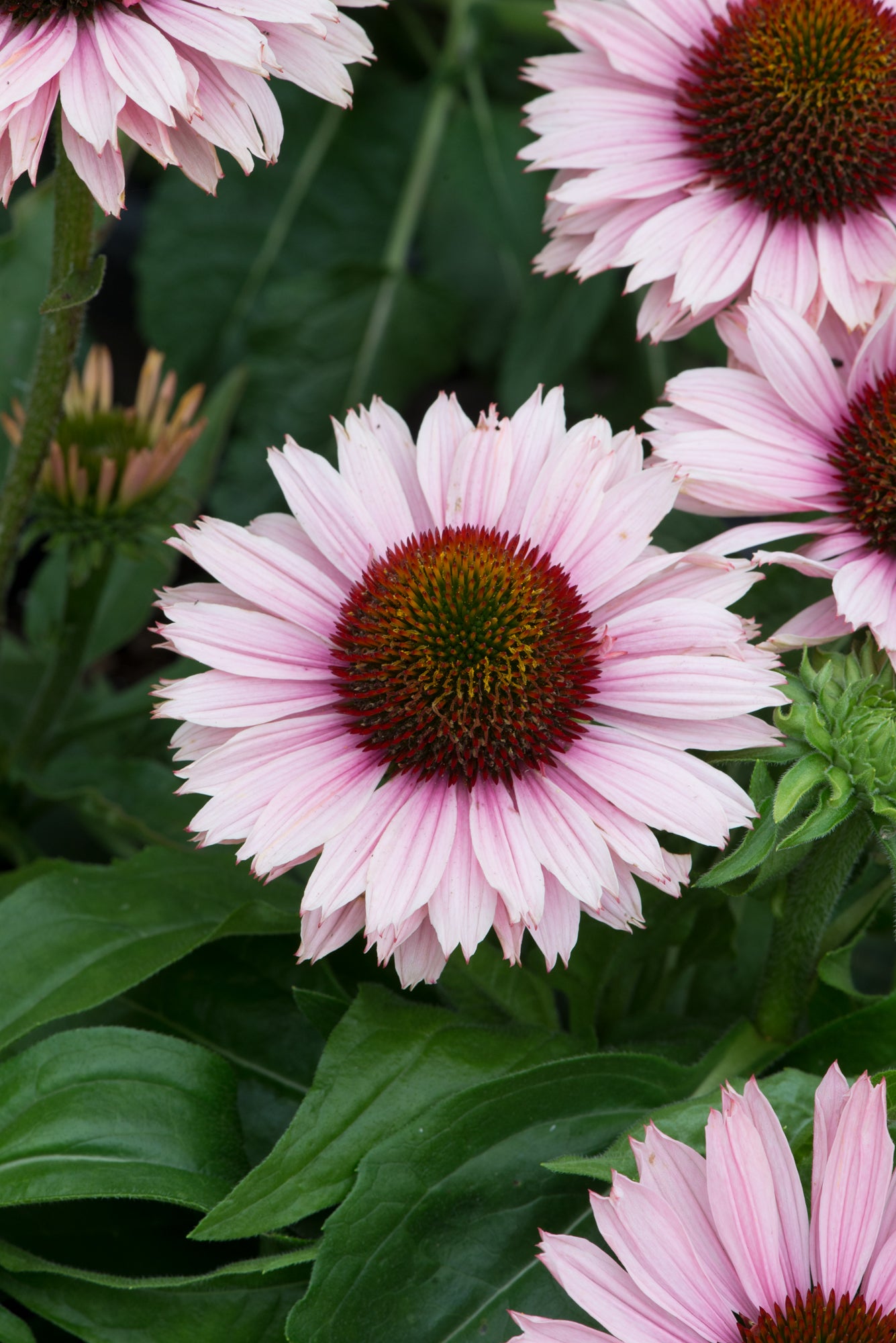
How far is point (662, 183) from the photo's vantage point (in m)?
1.00

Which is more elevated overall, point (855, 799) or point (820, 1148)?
point (855, 799)

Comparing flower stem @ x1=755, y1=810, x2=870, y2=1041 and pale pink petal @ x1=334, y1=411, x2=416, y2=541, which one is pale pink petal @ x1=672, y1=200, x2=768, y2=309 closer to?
pale pink petal @ x1=334, y1=411, x2=416, y2=541

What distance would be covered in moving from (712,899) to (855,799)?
204 millimetres

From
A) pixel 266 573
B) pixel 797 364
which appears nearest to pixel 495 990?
pixel 266 573

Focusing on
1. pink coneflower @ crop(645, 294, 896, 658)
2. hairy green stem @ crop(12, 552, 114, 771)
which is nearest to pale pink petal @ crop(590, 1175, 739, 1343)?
pink coneflower @ crop(645, 294, 896, 658)

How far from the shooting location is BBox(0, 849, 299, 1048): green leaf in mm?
896

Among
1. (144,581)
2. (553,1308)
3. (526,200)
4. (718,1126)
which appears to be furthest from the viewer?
(526,200)

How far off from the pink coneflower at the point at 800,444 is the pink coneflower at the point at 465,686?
64mm

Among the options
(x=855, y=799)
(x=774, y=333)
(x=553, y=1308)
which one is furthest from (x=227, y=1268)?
(x=774, y=333)

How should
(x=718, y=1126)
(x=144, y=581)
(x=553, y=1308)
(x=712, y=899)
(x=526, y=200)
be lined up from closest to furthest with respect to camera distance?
1. (x=718, y=1126)
2. (x=553, y=1308)
3. (x=712, y=899)
4. (x=144, y=581)
5. (x=526, y=200)

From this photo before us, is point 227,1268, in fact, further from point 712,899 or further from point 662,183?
point 662,183

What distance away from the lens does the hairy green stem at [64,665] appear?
4.08 feet

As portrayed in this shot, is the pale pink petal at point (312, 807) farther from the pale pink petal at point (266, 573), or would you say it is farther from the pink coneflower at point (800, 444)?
the pink coneflower at point (800, 444)

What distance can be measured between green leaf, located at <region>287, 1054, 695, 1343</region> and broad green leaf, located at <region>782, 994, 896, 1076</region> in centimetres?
12
